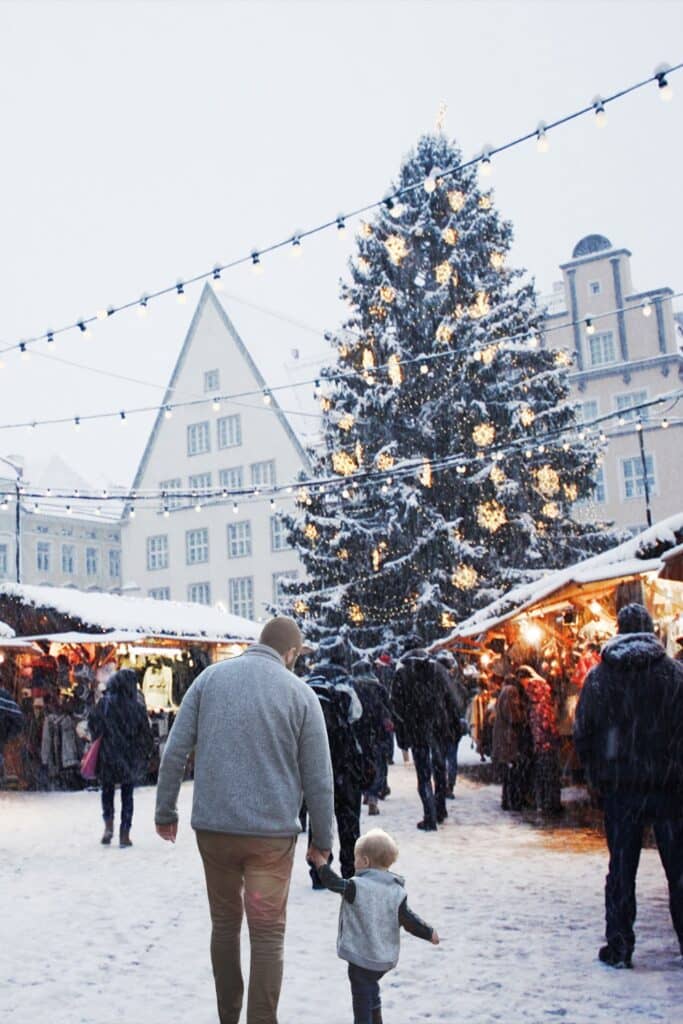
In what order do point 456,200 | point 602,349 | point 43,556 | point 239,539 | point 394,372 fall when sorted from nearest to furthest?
point 394,372 → point 456,200 → point 602,349 → point 239,539 → point 43,556

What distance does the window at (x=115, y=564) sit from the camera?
6147 cm

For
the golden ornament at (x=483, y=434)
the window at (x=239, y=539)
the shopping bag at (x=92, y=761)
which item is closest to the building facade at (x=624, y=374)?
the window at (x=239, y=539)

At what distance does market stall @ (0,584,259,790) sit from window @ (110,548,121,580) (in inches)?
1537

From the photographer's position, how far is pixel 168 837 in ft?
14.5

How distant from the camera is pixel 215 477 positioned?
46656mm

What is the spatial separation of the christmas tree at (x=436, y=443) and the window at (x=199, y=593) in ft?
59.3

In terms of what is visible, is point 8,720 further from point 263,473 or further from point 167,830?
point 263,473

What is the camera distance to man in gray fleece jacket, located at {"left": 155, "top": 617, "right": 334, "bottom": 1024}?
409cm

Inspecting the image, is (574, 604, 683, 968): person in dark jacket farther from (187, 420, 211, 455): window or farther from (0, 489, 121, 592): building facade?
(0, 489, 121, 592): building facade

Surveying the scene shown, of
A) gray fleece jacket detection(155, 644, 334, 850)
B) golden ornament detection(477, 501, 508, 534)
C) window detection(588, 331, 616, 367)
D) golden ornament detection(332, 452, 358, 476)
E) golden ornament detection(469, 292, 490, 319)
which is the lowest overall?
gray fleece jacket detection(155, 644, 334, 850)

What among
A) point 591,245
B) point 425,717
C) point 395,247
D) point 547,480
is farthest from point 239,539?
point 425,717

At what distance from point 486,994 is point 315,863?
1237mm

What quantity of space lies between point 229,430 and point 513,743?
35.1 m

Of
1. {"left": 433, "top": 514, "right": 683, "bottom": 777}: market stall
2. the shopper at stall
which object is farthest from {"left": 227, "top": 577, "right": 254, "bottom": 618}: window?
the shopper at stall
